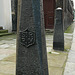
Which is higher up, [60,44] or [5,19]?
[5,19]

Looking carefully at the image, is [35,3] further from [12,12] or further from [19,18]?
[12,12]

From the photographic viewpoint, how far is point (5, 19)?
34.1ft

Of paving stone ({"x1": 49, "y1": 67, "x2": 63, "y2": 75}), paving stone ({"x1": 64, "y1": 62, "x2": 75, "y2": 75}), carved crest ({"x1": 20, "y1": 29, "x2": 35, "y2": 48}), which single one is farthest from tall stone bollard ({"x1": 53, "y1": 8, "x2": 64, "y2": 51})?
carved crest ({"x1": 20, "y1": 29, "x2": 35, "y2": 48})

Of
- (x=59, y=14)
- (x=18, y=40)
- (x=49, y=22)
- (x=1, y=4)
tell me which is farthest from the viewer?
(x=49, y=22)

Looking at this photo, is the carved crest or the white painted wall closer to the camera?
the carved crest

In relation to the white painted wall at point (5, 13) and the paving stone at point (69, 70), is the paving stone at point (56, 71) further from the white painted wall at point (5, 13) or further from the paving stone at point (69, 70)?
the white painted wall at point (5, 13)

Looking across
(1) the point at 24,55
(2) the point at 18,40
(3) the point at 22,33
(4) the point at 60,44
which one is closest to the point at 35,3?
(3) the point at 22,33

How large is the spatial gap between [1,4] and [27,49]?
30.8ft

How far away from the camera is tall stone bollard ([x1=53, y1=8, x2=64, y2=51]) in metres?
4.51

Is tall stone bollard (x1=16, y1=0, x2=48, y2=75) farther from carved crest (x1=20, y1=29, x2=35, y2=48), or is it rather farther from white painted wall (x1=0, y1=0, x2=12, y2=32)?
white painted wall (x1=0, y1=0, x2=12, y2=32)

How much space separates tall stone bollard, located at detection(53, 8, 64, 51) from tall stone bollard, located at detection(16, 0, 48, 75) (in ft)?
9.07

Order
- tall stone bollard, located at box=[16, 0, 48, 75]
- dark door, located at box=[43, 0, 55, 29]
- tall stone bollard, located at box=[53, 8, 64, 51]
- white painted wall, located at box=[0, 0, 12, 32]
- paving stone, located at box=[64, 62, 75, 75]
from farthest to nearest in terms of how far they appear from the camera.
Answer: dark door, located at box=[43, 0, 55, 29] < white painted wall, located at box=[0, 0, 12, 32] < tall stone bollard, located at box=[53, 8, 64, 51] < paving stone, located at box=[64, 62, 75, 75] < tall stone bollard, located at box=[16, 0, 48, 75]

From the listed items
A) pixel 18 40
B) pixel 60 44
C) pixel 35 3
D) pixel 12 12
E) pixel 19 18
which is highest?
pixel 12 12

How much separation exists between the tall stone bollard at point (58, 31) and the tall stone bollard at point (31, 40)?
9.07 ft
